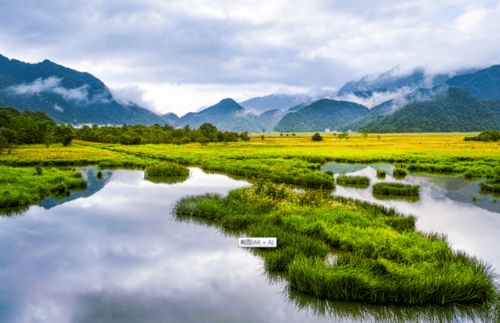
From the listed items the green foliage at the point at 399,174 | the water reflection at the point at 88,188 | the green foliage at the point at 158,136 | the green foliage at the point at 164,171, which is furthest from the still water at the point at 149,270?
the green foliage at the point at 158,136

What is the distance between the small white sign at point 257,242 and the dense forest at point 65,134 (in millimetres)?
61473

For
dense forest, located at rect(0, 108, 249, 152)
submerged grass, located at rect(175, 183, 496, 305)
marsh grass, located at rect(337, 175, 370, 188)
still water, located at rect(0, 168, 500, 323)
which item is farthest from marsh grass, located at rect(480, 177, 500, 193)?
dense forest, located at rect(0, 108, 249, 152)

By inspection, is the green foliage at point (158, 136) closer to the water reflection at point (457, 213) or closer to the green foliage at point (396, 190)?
the water reflection at point (457, 213)

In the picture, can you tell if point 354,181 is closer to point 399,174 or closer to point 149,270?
point 399,174

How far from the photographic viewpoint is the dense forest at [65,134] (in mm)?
87450

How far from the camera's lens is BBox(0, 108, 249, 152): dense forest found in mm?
87450

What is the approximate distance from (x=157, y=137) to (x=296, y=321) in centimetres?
11576

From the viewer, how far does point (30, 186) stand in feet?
104

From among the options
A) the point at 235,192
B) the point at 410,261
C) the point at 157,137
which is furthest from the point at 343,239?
the point at 157,137

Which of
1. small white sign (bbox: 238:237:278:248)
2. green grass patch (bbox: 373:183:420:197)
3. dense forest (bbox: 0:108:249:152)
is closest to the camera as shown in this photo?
small white sign (bbox: 238:237:278:248)

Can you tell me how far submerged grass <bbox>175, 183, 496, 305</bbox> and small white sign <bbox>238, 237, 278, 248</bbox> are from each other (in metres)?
0.25

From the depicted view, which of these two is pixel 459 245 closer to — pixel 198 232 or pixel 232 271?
pixel 232 271

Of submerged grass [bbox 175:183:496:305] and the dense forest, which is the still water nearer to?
submerged grass [bbox 175:183:496:305]

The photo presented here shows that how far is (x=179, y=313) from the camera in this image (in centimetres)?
1206
